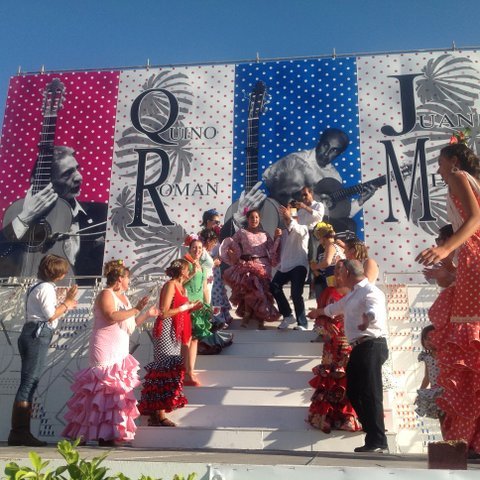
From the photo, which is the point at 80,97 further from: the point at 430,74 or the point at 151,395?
the point at 151,395

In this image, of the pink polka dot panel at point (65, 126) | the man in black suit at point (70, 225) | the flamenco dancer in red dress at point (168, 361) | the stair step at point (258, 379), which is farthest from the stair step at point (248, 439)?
the pink polka dot panel at point (65, 126)

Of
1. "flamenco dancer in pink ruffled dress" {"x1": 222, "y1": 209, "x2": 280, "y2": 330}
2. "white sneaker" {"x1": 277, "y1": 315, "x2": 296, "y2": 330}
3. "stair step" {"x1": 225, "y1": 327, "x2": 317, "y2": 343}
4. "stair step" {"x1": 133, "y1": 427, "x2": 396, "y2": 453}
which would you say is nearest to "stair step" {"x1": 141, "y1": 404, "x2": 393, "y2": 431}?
"stair step" {"x1": 133, "y1": 427, "x2": 396, "y2": 453}

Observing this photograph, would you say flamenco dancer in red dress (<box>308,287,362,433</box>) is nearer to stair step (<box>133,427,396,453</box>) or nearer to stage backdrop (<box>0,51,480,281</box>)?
stair step (<box>133,427,396,453</box>)

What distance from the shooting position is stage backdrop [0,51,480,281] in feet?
26.7

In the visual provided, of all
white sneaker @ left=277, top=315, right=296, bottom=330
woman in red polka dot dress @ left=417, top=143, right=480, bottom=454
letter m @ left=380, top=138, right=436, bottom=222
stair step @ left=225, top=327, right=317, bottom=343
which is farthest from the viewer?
letter m @ left=380, top=138, right=436, bottom=222

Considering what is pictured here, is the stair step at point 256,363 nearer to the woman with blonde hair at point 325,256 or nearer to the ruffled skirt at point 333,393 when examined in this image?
the ruffled skirt at point 333,393

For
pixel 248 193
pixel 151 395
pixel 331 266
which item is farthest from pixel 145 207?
pixel 151 395

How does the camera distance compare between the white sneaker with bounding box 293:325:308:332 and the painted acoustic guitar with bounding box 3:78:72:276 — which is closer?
the white sneaker with bounding box 293:325:308:332

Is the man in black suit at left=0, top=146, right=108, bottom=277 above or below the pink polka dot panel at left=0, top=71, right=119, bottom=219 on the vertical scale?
below

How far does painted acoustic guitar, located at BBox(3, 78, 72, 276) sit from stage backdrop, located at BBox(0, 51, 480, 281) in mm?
44

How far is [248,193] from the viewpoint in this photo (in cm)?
834

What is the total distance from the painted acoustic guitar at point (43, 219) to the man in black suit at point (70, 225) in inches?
1.3

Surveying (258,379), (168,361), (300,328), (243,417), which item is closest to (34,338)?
(168,361)

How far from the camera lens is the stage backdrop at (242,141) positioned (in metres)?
8.15
